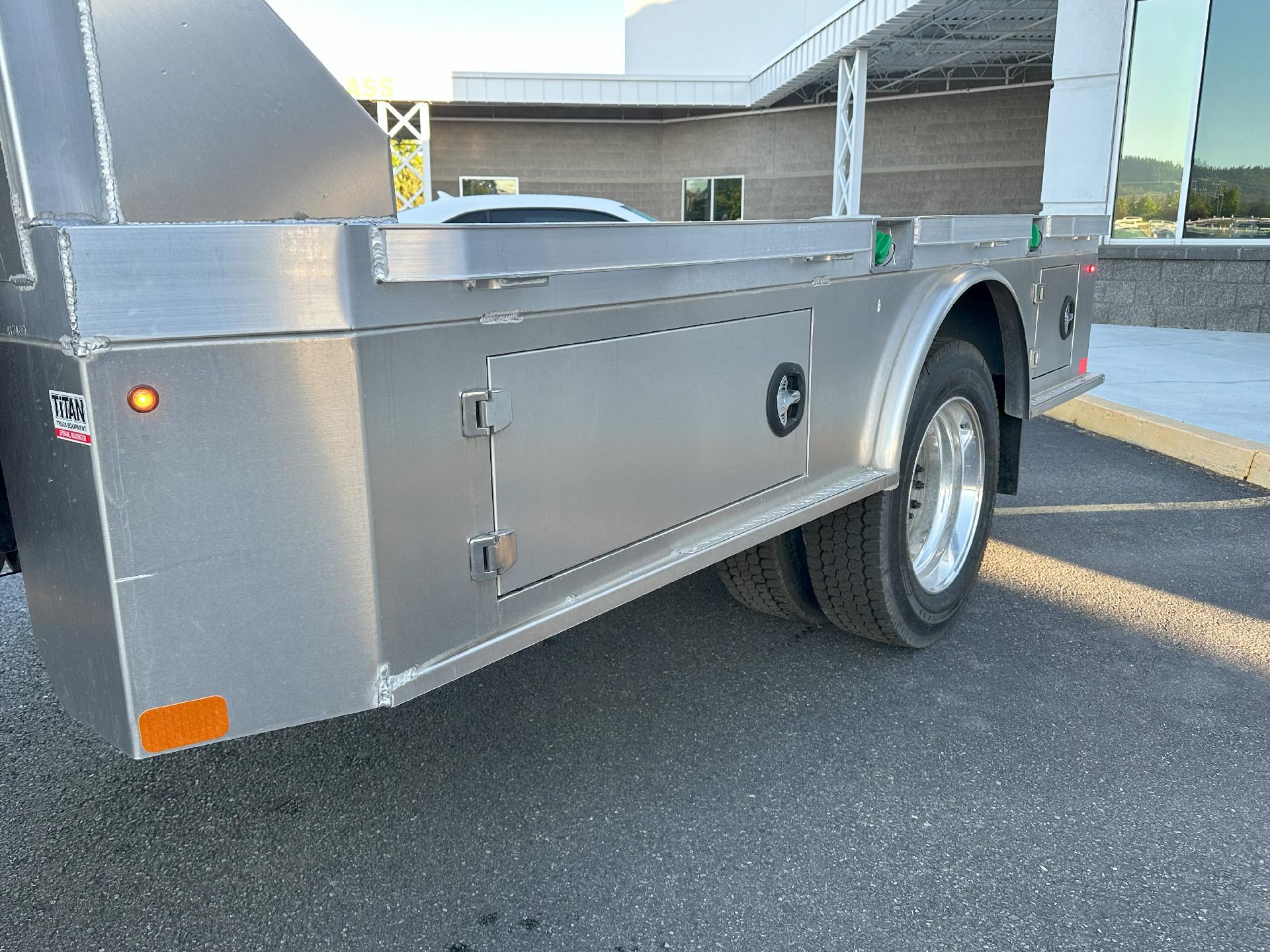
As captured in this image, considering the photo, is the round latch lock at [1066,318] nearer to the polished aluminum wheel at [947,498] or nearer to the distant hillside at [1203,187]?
the polished aluminum wheel at [947,498]

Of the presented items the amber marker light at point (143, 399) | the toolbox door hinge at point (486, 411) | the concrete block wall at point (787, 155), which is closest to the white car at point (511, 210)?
the toolbox door hinge at point (486, 411)

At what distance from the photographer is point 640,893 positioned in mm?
2324

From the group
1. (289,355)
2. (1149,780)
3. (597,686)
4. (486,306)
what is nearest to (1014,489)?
(1149,780)

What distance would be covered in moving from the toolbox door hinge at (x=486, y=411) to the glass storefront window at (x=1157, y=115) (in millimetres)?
12566

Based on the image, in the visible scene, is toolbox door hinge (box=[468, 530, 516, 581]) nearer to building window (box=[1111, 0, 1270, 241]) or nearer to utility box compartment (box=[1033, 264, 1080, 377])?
utility box compartment (box=[1033, 264, 1080, 377])

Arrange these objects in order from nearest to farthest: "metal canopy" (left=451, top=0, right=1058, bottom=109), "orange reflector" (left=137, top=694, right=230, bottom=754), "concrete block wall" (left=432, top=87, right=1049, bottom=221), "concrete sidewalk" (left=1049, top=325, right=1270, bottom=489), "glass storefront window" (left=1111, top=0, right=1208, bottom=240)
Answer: "orange reflector" (left=137, top=694, right=230, bottom=754) < "concrete sidewalk" (left=1049, top=325, right=1270, bottom=489) < "glass storefront window" (left=1111, top=0, right=1208, bottom=240) < "metal canopy" (left=451, top=0, right=1058, bottom=109) < "concrete block wall" (left=432, top=87, right=1049, bottom=221)

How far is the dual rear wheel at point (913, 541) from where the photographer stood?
3264 millimetres

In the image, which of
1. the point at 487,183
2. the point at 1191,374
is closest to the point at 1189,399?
the point at 1191,374

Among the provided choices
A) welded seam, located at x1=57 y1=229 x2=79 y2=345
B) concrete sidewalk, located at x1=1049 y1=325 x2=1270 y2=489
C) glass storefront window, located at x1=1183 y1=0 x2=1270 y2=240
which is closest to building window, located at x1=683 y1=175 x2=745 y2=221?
glass storefront window, located at x1=1183 y1=0 x2=1270 y2=240

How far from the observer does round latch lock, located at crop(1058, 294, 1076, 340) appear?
14.1 ft

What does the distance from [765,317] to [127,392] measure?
1501 millimetres

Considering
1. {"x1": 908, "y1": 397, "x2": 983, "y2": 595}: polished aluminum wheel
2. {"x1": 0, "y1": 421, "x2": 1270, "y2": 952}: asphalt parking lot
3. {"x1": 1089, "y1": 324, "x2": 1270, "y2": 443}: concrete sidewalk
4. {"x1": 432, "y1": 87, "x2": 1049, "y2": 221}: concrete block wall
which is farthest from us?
{"x1": 432, "y1": 87, "x2": 1049, "y2": 221}: concrete block wall

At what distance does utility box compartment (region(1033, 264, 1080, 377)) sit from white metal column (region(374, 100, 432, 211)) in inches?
709

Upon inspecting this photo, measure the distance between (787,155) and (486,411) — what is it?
23.2 m
